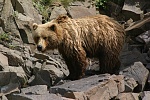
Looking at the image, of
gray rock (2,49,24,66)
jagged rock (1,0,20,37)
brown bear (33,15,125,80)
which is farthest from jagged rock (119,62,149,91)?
jagged rock (1,0,20,37)

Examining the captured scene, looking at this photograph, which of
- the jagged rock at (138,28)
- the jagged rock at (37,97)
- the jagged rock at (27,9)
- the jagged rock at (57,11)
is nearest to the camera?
the jagged rock at (37,97)

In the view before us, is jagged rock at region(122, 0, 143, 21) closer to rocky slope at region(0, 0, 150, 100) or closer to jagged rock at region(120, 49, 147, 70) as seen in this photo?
rocky slope at region(0, 0, 150, 100)

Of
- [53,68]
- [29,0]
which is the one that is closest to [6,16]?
[29,0]

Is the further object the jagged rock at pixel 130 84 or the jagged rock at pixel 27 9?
the jagged rock at pixel 27 9

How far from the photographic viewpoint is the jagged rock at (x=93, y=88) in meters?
7.07

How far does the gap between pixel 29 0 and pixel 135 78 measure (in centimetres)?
515

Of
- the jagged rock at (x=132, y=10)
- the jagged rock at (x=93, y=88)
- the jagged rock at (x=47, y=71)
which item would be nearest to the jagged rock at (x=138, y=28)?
the jagged rock at (x=132, y=10)

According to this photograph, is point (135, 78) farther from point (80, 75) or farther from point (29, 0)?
point (29, 0)

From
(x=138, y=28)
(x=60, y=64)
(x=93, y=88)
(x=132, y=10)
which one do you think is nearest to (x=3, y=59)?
(x=60, y=64)

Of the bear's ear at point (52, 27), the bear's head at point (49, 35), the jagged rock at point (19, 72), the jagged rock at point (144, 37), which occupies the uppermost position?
the bear's ear at point (52, 27)

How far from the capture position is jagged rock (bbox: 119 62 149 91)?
27.3ft

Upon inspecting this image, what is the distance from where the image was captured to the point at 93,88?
7.25 metres

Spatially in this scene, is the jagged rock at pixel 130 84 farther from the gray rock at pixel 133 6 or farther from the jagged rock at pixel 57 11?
the gray rock at pixel 133 6

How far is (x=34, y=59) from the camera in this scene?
1053 cm
